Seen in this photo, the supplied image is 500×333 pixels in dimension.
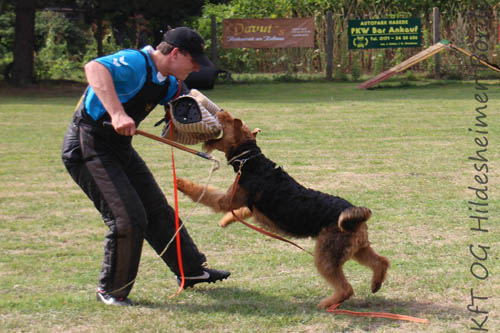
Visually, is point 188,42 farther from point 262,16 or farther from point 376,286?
point 262,16

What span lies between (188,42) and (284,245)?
86.2 inches

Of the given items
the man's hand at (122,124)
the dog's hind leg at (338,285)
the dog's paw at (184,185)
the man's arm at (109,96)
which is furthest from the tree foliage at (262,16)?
the dog's hind leg at (338,285)

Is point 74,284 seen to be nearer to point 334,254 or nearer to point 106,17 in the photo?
point 334,254

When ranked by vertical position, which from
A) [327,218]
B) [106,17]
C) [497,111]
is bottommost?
[497,111]

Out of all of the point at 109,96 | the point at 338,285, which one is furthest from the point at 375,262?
the point at 109,96

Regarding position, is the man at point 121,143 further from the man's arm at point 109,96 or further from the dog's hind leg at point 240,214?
the dog's hind leg at point 240,214

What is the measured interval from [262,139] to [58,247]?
18.9ft

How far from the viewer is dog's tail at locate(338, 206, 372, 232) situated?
148 inches

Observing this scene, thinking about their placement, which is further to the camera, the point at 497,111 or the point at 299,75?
the point at 299,75

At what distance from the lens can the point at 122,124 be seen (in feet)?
11.6

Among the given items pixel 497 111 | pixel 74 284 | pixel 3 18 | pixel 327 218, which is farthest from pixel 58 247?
pixel 3 18

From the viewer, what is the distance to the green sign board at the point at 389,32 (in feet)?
66.8

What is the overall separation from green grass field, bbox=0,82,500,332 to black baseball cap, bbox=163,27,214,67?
5.20 feet

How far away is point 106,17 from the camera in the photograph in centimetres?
2009
